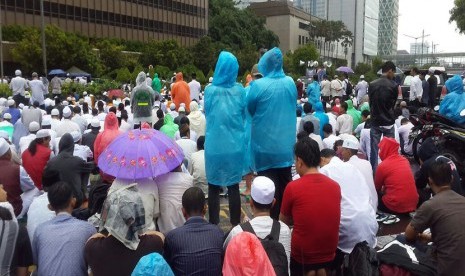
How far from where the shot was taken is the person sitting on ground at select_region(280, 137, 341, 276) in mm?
4023

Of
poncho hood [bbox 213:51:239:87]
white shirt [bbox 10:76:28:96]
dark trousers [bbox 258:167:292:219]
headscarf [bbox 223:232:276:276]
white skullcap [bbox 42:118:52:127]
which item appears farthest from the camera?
white shirt [bbox 10:76:28:96]

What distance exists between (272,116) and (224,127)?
54 cm

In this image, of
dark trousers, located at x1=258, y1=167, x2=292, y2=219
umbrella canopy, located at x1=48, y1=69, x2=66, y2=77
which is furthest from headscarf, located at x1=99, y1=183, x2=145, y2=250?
umbrella canopy, located at x1=48, y1=69, x2=66, y2=77

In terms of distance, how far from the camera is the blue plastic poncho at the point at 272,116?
5.30 meters

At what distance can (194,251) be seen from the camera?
3.48 meters

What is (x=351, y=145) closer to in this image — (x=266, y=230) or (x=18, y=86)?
(x=266, y=230)

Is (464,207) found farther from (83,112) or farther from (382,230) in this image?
(83,112)

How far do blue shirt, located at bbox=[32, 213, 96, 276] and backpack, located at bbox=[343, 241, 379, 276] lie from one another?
7.08ft

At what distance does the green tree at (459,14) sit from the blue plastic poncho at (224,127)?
38273 mm

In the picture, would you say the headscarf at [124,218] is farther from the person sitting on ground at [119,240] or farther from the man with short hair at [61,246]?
the man with short hair at [61,246]

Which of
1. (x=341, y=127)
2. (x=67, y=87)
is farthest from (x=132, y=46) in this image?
(x=341, y=127)

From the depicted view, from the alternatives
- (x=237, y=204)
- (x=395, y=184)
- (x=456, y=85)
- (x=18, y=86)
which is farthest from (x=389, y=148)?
(x=18, y=86)

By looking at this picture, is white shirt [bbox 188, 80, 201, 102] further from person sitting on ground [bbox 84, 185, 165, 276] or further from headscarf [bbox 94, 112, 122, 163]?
person sitting on ground [bbox 84, 185, 165, 276]

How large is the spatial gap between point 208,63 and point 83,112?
37.5 meters
